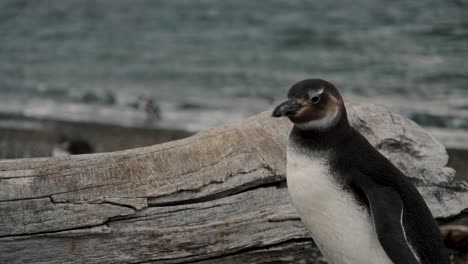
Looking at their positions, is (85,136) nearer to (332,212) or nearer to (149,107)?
(149,107)

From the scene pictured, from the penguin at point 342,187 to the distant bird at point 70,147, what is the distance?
19.4 feet

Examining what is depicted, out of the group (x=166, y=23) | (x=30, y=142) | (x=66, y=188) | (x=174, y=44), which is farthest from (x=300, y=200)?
(x=166, y=23)

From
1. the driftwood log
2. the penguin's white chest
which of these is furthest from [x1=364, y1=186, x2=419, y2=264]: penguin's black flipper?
the driftwood log

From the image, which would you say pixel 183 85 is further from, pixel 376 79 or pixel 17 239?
pixel 17 239

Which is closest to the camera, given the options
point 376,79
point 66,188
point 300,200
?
point 300,200

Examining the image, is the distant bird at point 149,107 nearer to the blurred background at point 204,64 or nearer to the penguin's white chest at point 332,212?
the blurred background at point 204,64

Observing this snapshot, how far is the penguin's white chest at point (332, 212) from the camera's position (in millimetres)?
4258

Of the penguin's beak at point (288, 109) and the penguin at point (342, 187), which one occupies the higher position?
the penguin's beak at point (288, 109)

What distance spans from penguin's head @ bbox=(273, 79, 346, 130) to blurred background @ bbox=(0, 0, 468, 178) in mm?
5335

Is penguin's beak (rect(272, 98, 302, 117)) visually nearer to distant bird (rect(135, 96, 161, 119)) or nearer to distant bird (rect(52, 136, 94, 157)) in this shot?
distant bird (rect(52, 136, 94, 157))

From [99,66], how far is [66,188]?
12545 mm

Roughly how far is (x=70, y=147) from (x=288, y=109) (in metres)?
6.22

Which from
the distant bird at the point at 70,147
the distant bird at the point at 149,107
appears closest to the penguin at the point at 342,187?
the distant bird at the point at 70,147

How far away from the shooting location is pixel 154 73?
16297mm
